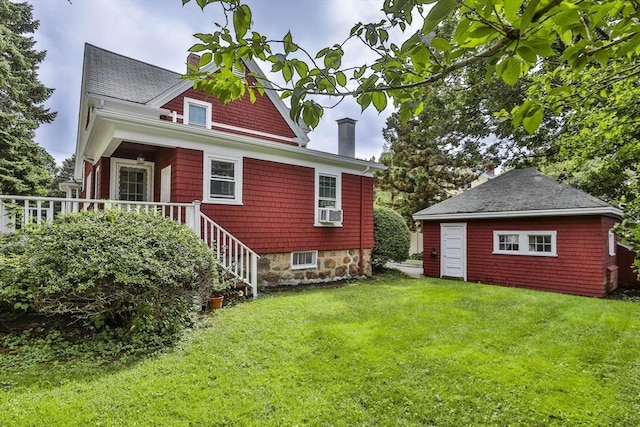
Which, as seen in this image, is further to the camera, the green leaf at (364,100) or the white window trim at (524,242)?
the white window trim at (524,242)

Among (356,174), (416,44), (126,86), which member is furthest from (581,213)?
(126,86)

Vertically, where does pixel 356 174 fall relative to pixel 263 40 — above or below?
above

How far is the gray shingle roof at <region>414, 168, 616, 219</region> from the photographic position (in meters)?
9.14

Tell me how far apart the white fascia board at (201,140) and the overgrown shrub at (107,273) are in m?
2.29

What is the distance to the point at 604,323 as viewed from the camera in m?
5.44

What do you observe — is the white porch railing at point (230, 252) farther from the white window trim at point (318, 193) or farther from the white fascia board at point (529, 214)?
the white fascia board at point (529, 214)

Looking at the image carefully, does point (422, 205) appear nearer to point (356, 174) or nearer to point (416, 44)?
point (356, 174)

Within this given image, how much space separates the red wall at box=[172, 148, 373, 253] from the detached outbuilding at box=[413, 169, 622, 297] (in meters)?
3.46

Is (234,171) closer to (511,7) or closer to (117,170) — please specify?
(117,170)

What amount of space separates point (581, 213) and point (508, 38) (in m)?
9.67

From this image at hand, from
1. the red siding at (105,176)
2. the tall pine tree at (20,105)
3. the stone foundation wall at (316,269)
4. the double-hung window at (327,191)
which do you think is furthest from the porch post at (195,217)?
the tall pine tree at (20,105)

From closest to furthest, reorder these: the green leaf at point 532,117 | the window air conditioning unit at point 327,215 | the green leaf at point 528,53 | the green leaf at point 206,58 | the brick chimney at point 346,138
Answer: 1. the green leaf at point 528,53
2. the green leaf at point 532,117
3. the green leaf at point 206,58
4. the window air conditioning unit at point 327,215
5. the brick chimney at point 346,138

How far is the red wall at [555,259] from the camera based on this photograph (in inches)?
347

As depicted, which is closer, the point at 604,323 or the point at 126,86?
the point at 604,323
